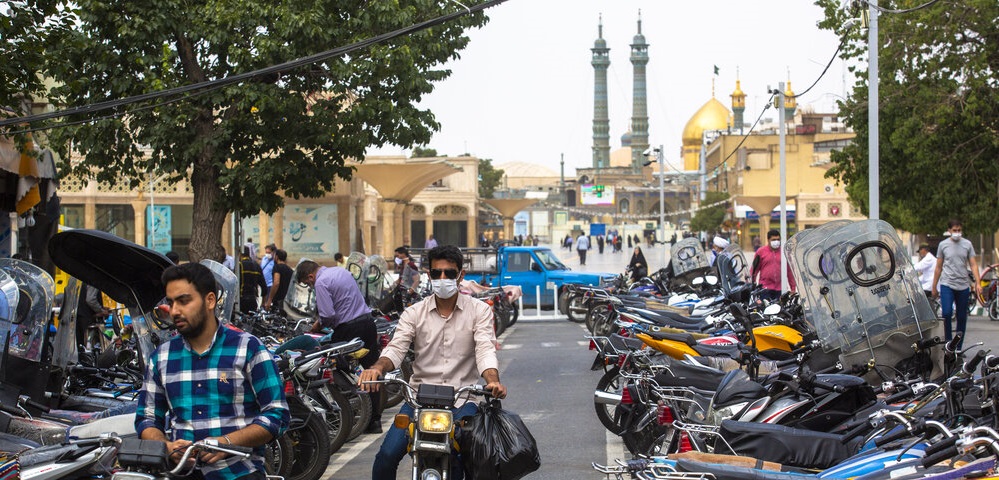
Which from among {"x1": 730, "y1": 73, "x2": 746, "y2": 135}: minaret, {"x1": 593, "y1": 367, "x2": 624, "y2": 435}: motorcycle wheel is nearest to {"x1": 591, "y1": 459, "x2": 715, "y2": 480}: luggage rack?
{"x1": 593, "y1": 367, "x2": 624, "y2": 435}: motorcycle wheel

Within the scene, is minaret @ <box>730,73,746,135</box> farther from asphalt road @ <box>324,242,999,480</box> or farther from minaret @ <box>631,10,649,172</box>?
asphalt road @ <box>324,242,999,480</box>

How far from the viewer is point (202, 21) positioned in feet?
54.1

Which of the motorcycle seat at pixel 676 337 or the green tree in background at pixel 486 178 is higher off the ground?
the green tree in background at pixel 486 178

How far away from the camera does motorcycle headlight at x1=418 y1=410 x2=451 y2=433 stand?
17.0ft

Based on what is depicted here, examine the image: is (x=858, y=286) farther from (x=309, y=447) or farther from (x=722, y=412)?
(x=309, y=447)

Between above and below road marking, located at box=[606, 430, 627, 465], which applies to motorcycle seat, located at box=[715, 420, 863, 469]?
above

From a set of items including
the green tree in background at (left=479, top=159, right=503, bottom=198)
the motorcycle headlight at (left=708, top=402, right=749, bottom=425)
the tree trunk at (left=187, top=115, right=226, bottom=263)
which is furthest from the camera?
the green tree in background at (left=479, top=159, right=503, bottom=198)

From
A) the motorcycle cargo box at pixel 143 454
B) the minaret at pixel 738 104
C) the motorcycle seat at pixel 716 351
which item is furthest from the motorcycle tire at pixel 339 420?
the minaret at pixel 738 104

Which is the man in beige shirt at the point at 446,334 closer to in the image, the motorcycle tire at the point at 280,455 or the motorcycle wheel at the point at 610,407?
the motorcycle tire at the point at 280,455

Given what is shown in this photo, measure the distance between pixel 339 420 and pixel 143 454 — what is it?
196 inches

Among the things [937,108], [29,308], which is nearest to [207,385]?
[29,308]

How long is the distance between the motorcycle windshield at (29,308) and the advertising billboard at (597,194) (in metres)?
139

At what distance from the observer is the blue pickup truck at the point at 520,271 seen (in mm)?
24688

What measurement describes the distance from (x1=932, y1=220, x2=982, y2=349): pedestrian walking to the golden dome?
13109 cm
